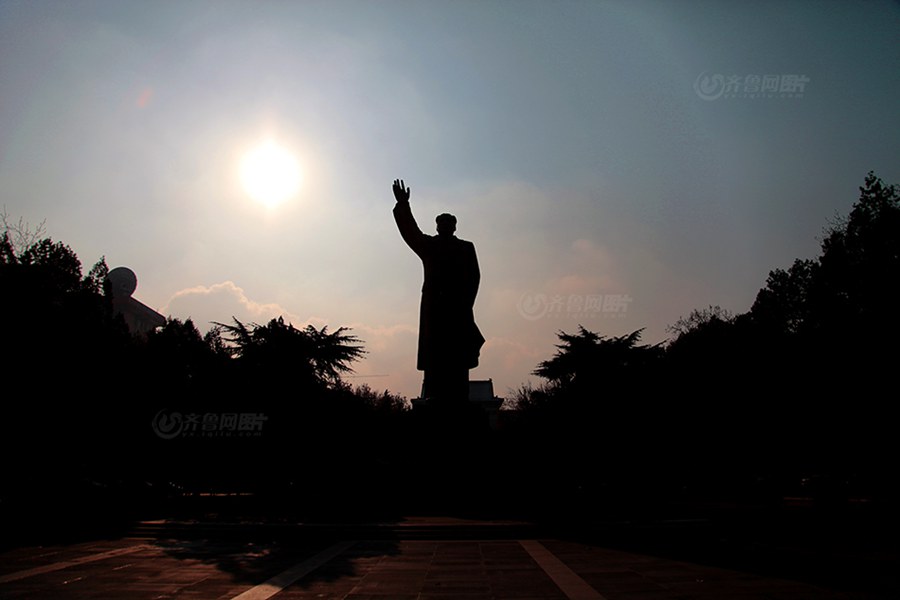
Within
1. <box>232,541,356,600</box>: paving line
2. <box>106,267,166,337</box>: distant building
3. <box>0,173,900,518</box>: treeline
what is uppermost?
<box>106,267,166,337</box>: distant building

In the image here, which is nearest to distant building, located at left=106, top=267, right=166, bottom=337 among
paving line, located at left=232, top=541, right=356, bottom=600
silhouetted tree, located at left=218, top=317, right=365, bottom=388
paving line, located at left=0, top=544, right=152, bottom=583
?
silhouetted tree, located at left=218, top=317, right=365, bottom=388

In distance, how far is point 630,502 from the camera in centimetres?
1493

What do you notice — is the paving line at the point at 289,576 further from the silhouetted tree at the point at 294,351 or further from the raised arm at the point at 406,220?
the silhouetted tree at the point at 294,351

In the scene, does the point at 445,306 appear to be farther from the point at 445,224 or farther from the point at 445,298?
the point at 445,224

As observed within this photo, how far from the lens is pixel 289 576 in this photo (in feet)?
24.8

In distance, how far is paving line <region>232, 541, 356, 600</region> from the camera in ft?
21.5

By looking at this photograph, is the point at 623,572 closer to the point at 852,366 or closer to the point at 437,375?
the point at 437,375

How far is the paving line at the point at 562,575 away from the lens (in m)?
6.40

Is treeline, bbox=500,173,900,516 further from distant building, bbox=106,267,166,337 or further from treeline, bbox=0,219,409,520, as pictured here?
distant building, bbox=106,267,166,337

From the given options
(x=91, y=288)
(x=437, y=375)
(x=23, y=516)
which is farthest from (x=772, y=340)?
(x=91, y=288)

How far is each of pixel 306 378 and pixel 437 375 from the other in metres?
14.8

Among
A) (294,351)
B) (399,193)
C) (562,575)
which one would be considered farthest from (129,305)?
(562,575)

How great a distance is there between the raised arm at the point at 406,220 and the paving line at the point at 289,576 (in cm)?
908

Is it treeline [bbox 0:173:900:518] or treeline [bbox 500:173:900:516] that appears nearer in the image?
treeline [bbox 0:173:900:518]
